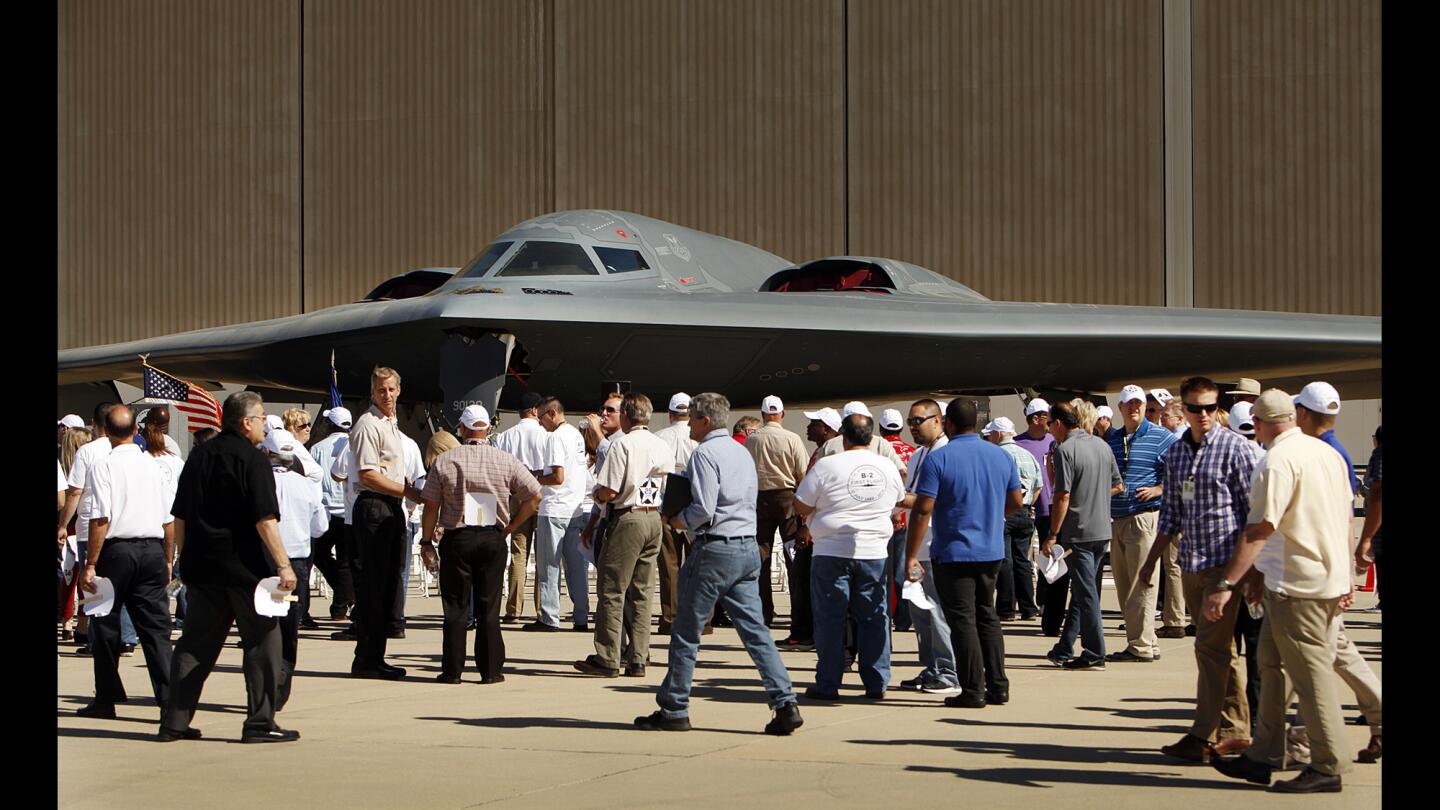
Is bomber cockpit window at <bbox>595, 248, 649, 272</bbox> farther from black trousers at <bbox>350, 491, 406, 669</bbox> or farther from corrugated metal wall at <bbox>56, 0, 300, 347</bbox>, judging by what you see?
corrugated metal wall at <bbox>56, 0, 300, 347</bbox>

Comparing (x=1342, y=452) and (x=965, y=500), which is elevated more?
(x=1342, y=452)

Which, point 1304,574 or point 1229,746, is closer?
point 1304,574

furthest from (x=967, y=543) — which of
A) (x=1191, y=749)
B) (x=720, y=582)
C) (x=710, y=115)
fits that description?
(x=710, y=115)

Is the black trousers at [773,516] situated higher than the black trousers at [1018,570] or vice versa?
the black trousers at [773,516]

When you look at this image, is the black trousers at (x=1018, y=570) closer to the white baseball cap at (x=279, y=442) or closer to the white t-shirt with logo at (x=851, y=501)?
the white t-shirt with logo at (x=851, y=501)

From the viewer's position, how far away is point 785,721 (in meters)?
7.64

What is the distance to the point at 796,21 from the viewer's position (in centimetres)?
3023

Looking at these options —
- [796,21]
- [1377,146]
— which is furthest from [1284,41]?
[796,21]

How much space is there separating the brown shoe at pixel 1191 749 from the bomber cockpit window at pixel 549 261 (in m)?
11.7

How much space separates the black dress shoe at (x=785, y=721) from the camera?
25.0 ft

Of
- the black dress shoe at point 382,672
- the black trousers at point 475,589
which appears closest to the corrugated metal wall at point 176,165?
the black dress shoe at point 382,672

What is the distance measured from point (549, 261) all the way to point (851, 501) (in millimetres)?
9513

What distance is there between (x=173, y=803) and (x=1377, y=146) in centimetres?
2761

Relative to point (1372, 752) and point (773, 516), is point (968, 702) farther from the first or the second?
point (773, 516)
